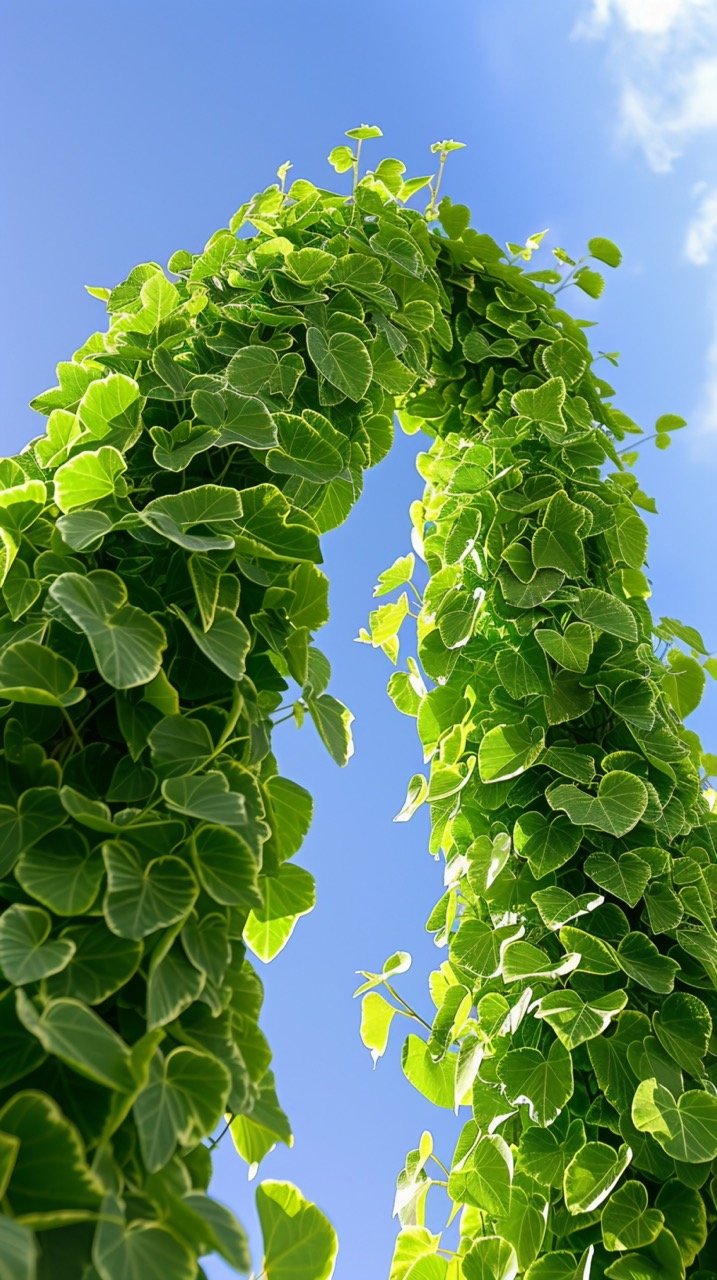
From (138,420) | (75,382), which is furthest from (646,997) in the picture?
(75,382)

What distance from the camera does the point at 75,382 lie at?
3.74 ft

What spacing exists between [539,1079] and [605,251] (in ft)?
4.74

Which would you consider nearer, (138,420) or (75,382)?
(138,420)

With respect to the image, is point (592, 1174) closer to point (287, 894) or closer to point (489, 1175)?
point (489, 1175)

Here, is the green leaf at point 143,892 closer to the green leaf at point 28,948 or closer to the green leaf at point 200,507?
the green leaf at point 28,948

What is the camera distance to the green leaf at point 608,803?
1154mm

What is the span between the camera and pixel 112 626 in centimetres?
80

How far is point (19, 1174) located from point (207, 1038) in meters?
0.18

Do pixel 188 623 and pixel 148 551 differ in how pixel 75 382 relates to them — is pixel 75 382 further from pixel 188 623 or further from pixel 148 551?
pixel 188 623


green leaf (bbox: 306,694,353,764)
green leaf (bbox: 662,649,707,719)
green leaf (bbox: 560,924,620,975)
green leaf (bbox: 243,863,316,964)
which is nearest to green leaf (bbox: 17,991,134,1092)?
green leaf (bbox: 243,863,316,964)

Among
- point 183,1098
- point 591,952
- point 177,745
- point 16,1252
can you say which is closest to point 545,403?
point 591,952

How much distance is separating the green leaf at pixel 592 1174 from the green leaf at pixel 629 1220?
0.04 feet

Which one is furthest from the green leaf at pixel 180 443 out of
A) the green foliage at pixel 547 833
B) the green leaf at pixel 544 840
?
the green leaf at pixel 544 840

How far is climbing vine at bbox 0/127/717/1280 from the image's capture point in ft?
2.16
